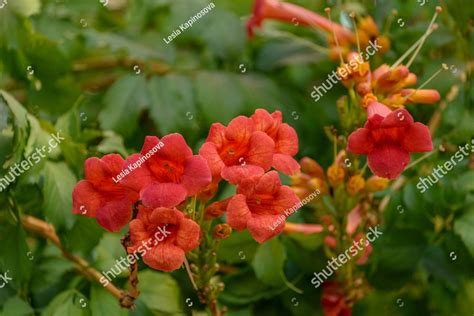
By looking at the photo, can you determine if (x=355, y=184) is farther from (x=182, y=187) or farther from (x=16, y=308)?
(x=16, y=308)

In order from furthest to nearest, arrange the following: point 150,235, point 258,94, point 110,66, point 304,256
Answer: point 110,66, point 258,94, point 304,256, point 150,235

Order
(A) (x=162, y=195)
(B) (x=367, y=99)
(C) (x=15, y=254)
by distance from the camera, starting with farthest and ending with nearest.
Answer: (C) (x=15, y=254) → (B) (x=367, y=99) → (A) (x=162, y=195)

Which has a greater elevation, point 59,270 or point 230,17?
point 230,17

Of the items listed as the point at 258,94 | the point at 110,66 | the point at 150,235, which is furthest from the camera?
the point at 110,66

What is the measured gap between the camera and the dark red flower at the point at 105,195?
3.52ft

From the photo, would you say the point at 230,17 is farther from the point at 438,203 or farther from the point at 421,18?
the point at 438,203

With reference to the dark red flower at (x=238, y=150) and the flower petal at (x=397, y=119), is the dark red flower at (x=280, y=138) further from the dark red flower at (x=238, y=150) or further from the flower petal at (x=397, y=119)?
the flower petal at (x=397, y=119)

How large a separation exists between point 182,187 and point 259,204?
12 cm

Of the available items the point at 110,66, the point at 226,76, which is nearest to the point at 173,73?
the point at 226,76

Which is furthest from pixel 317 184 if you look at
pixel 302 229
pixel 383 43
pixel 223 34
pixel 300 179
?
pixel 223 34

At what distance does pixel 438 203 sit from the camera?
1503mm

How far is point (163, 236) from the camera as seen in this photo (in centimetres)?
104

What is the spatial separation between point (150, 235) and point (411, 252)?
0.70 meters

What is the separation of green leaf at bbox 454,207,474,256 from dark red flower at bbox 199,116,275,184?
1.63 feet
